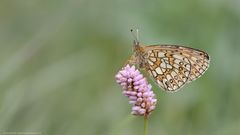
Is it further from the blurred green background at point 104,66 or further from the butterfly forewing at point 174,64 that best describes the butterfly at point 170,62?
the blurred green background at point 104,66

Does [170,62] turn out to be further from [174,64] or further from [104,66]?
[104,66]

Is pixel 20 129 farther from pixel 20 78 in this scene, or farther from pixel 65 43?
pixel 65 43

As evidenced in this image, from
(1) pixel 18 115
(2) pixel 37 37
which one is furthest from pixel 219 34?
(1) pixel 18 115

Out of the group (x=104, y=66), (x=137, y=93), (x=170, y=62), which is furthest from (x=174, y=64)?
(x=104, y=66)

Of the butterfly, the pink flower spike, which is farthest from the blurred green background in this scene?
the pink flower spike

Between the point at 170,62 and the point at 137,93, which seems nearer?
the point at 137,93

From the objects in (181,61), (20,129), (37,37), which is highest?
(37,37)

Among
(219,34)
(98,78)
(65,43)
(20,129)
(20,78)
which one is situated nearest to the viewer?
(20,129)

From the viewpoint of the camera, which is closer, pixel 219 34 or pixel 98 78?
pixel 219 34
